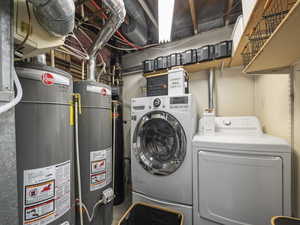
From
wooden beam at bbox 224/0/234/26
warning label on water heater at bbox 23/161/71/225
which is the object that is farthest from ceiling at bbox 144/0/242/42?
warning label on water heater at bbox 23/161/71/225

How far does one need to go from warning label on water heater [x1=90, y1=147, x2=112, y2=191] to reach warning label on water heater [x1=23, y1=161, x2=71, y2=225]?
0.26m

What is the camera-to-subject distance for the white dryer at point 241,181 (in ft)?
2.86

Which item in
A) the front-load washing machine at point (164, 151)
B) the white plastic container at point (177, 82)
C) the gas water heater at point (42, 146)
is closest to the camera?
the gas water heater at point (42, 146)

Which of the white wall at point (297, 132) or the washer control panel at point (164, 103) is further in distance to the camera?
the washer control panel at point (164, 103)

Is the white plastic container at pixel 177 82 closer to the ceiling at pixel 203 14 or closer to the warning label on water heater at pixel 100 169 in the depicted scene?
the ceiling at pixel 203 14

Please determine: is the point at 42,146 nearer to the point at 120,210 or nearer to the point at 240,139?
the point at 240,139

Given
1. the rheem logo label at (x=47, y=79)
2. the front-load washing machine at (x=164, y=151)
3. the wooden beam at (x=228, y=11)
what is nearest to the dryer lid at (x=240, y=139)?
the front-load washing machine at (x=164, y=151)

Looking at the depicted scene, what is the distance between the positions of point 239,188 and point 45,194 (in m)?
1.31

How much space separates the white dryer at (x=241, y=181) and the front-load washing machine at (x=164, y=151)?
0.09m

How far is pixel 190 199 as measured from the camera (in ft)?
3.87

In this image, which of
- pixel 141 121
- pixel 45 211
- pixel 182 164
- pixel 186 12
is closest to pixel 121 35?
pixel 186 12

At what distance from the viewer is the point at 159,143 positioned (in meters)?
1.52

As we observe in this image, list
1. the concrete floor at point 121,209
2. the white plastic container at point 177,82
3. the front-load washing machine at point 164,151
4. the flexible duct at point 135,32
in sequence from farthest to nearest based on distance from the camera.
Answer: the flexible duct at point 135,32, the concrete floor at point 121,209, the white plastic container at point 177,82, the front-load washing machine at point 164,151

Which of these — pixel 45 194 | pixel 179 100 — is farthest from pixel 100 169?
Answer: pixel 179 100
